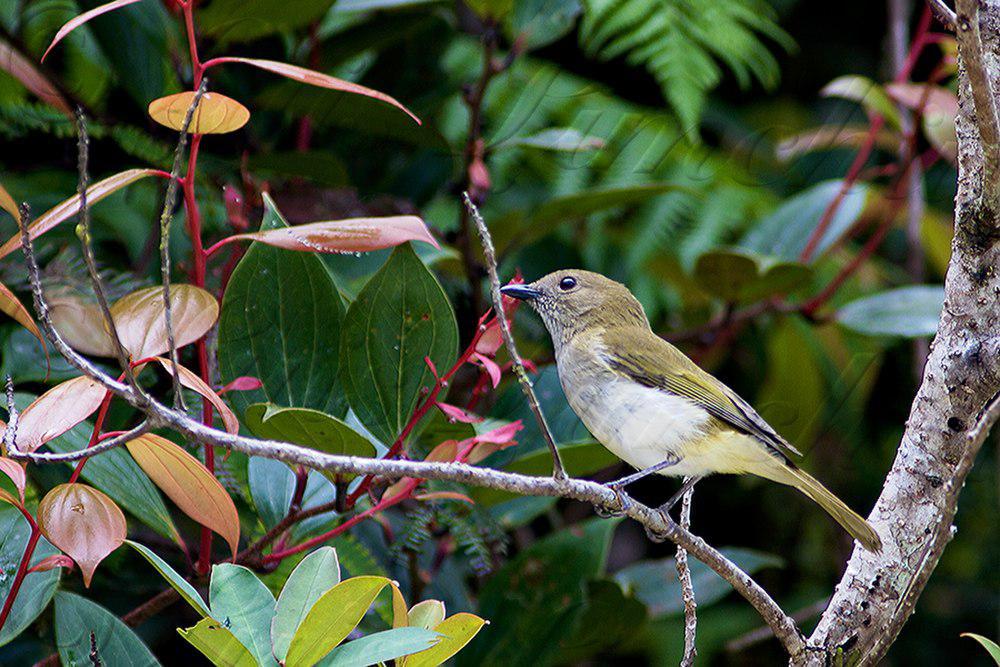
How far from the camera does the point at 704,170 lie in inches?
→ 145

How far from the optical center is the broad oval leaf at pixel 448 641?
144 cm

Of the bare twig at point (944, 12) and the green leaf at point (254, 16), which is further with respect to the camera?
the green leaf at point (254, 16)

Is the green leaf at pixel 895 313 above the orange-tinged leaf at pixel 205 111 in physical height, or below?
below

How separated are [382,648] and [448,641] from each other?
6.7 inches

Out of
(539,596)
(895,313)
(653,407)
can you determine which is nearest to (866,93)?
(895,313)

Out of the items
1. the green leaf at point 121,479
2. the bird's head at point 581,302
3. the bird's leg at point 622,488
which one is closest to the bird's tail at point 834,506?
the bird's leg at point 622,488

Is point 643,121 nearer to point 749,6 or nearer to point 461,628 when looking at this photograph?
point 749,6

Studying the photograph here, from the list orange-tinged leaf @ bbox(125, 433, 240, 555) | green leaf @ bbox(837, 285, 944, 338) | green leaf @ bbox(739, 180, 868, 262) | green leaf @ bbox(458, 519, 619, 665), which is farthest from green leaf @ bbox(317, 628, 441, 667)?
Result: green leaf @ bbox(739, 180, 868, 262)

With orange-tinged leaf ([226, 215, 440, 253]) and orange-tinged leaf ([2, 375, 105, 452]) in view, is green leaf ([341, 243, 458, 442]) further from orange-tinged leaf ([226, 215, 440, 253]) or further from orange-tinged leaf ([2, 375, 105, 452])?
orange-tinged leaf ([2, 375, 105, 452])

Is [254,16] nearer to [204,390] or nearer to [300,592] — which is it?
[204,390]

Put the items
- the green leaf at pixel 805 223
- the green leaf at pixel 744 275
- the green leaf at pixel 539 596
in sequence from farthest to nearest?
the green leaf at pixel 805 223 < the green leaf at pixel 744 275 < the green leaf at pixel 539 596

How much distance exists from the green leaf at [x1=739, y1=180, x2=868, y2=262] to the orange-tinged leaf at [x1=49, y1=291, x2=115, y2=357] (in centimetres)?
170

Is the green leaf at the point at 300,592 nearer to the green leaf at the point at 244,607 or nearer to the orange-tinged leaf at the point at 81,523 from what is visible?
the green leaf at the point at 244,607

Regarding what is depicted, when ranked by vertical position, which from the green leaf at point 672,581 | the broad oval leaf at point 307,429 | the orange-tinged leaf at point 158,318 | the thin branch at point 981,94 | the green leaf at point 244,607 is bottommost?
the green leaf at point 672,581
